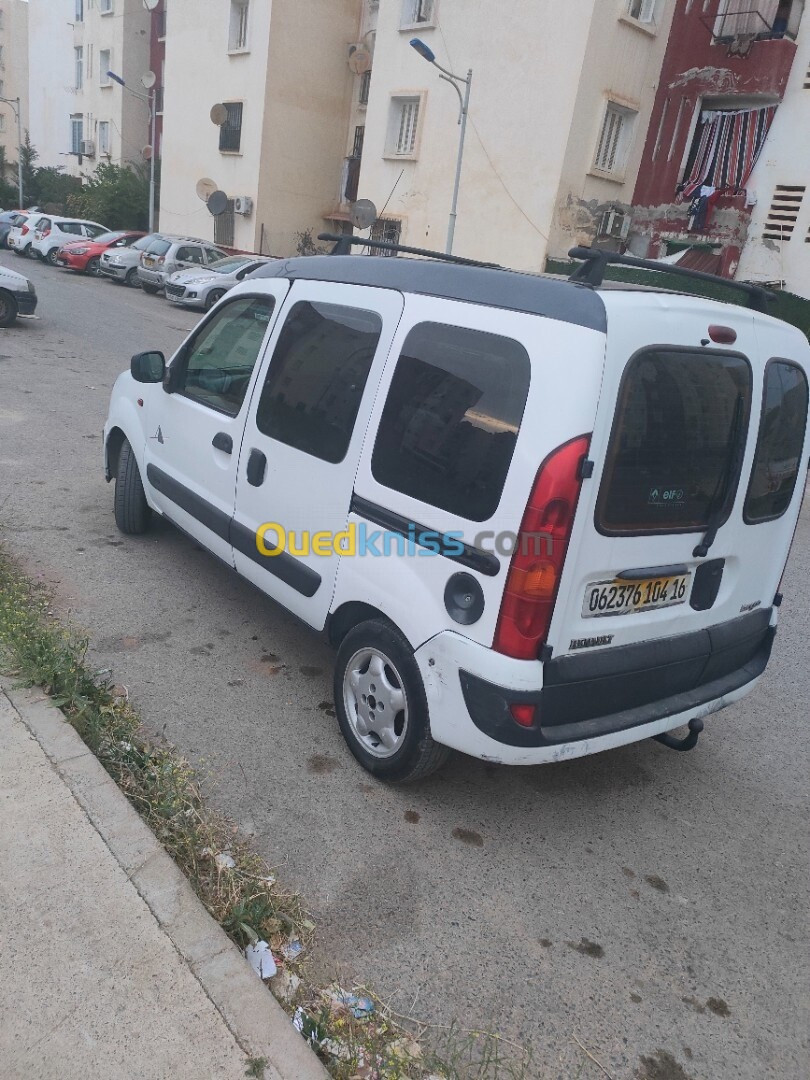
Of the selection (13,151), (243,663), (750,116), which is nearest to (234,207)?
(750,116)

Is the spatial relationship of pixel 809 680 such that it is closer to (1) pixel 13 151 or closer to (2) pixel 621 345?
(2) pixel 621 345

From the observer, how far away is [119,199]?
3406 cm

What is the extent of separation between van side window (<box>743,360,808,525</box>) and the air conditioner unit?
18265 millimetres

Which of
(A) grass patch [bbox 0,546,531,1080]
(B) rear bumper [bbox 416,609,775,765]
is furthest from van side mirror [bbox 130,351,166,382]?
(B) rear bumper [bbox 416,609,775,765]

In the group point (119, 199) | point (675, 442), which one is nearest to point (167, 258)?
point (119, 199)

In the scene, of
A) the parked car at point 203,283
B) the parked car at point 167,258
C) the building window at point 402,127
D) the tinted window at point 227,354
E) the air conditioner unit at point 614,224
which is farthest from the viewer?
the building window at point 402,127

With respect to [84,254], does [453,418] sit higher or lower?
higher

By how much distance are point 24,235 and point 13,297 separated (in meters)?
16.8

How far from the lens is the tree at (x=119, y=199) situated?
3400 centimetres

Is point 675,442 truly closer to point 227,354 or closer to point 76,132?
point 227,354

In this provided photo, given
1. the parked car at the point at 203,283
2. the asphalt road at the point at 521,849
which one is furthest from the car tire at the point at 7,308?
the asphalt road at the point at 521,849

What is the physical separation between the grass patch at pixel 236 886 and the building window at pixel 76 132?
1778 inches

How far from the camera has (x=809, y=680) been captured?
16.0 feet

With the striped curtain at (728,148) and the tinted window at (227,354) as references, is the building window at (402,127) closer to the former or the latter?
the striped curtain at (728,148)
